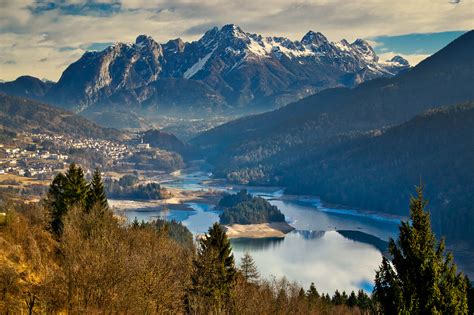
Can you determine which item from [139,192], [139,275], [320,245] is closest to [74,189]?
[139,275]

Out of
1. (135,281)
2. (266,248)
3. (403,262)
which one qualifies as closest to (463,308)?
(403,262)

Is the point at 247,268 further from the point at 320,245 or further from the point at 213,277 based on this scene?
the point at 320,245

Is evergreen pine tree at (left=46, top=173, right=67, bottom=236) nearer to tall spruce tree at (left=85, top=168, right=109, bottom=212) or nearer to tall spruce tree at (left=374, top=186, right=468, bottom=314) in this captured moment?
A: tall spruce tree at (left=85, top=168, right=109, bottom=212)

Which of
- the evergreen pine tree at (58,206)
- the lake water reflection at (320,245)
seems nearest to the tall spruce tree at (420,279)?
the evergreen pine tree at (58,206)

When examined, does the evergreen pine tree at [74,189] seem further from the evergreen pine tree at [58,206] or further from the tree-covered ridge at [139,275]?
the evergreen pine tree at [58,206]

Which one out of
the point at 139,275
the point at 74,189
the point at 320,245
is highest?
the point at 74,189

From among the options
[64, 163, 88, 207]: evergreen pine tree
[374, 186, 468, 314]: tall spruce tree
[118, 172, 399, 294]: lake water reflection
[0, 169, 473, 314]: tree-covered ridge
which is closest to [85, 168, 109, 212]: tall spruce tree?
[0, 169, 473, 314]: tree-covered ridge
